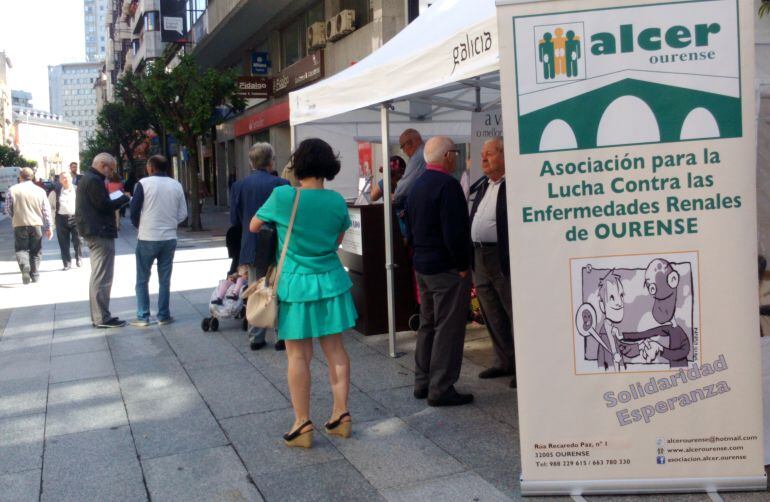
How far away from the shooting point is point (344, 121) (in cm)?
929

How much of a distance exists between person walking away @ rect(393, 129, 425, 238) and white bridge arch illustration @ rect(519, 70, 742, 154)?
331 centimetres

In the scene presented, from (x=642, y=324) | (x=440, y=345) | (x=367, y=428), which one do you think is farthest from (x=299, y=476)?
(x=642, y=324)

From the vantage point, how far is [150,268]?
9102 mm

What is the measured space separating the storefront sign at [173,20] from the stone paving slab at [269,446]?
126 feet

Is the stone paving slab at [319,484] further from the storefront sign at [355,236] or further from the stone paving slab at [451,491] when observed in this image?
the storefront sign at [355,236]

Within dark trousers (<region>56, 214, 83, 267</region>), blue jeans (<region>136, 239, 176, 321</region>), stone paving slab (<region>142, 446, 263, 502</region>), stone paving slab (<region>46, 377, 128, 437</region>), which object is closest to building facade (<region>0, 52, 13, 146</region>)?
dark trousers (<region>56, 214, 83, 267</region>)

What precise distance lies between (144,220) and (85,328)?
150cm

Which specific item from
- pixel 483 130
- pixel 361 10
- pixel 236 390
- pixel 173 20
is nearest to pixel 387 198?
pixel 483 130

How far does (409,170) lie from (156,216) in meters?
2.94

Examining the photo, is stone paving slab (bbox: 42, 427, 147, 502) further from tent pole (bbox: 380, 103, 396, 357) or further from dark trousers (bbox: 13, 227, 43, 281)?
dark trousers (bbox: 13, 227, 43, 281)

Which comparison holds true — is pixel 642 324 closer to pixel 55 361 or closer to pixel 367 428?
pixel 367 428

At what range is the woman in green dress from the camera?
15.6ft

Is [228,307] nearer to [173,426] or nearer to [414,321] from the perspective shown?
[414,321]

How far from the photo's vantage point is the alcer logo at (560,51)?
12.6 ft
